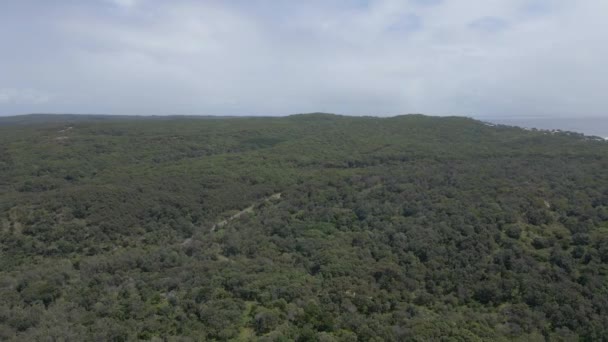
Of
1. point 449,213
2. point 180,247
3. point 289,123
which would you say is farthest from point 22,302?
point 289,123

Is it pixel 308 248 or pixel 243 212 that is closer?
pixel 308 248

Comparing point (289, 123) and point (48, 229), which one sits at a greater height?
point (289, 123)

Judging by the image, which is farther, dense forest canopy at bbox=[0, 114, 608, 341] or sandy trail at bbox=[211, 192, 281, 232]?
sandy trail at bbox=[211, 192, 281, 232]

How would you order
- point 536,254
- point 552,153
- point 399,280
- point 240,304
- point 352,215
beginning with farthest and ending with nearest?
point 552,153
point 352,215
point 536,254
point 399,280
point 240,304

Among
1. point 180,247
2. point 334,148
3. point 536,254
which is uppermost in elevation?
point 334,148

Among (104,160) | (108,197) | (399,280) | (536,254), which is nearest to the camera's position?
(399,280)

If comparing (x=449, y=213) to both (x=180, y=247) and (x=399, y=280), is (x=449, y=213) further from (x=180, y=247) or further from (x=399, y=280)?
(x=180, y=247)

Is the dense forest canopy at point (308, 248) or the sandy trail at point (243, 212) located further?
the sandy trail at point (243, 212)

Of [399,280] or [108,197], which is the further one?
[108,197]
